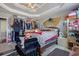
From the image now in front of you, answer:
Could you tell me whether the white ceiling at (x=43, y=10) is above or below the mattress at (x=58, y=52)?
above

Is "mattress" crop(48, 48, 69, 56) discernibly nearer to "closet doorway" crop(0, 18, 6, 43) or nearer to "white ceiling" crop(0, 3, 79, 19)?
"white ceiling" crop(0, 3, 79, 19)

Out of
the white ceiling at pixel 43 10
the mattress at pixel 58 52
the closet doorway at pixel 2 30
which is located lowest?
the mattress at pixel 58 52

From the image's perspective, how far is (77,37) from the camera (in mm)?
2381

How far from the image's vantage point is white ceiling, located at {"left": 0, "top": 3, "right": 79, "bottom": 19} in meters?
2.37

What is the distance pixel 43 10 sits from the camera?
2398 mm

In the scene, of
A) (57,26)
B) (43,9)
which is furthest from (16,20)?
(57,26)

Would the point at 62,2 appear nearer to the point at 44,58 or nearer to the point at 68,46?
the point at 68,46

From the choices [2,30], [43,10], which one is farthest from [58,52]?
[2,30]

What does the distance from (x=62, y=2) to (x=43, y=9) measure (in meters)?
0.31

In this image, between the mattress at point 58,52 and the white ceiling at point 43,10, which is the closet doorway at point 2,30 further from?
the mattress at point 58,52

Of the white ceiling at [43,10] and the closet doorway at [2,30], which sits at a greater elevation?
the white ceiling at [43,10]

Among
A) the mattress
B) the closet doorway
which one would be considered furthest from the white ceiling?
the mattress

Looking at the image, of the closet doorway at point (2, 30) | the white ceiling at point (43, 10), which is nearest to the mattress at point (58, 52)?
the white ceiling at point (43, 10)

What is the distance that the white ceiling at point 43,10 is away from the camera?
2.37 m
